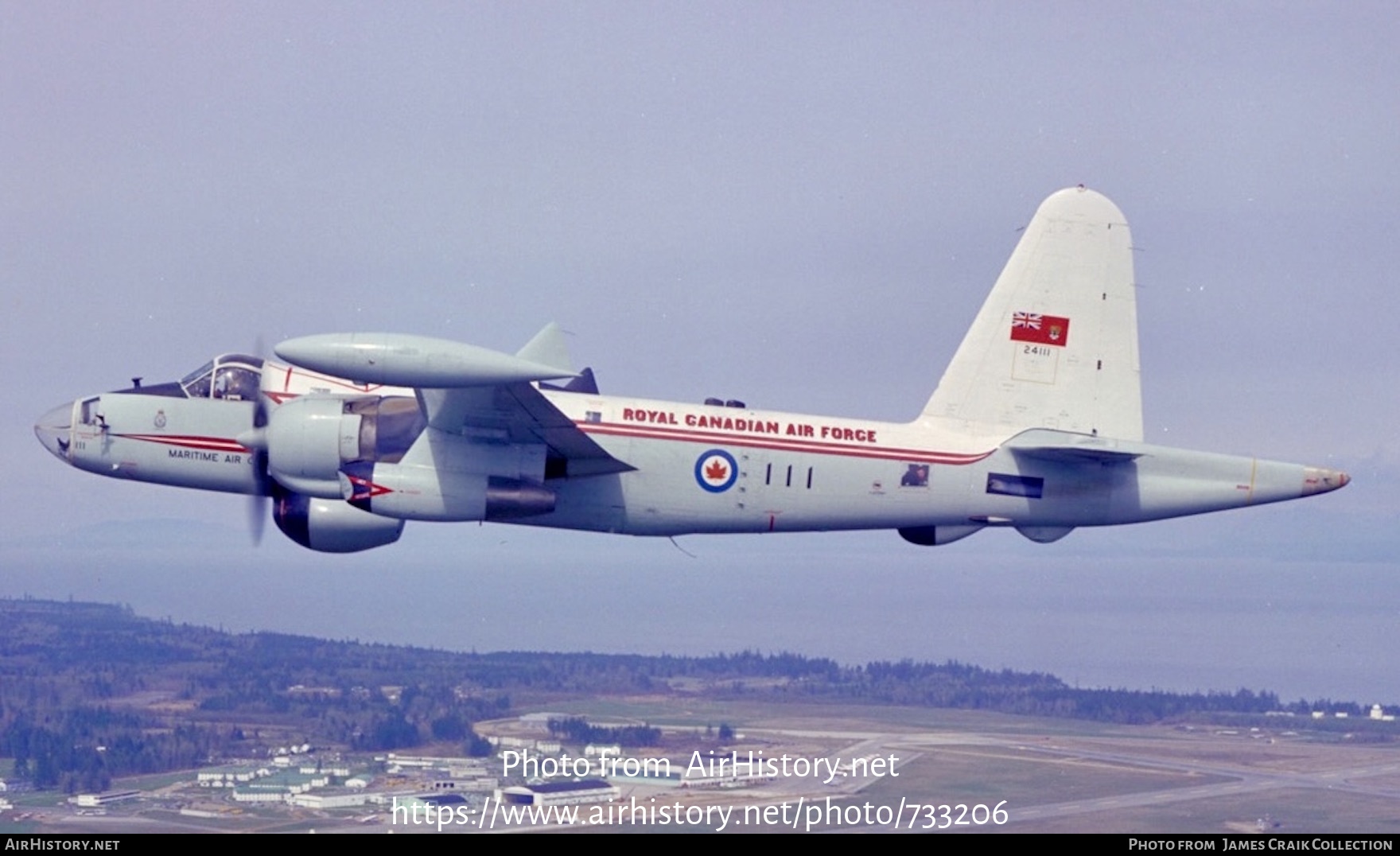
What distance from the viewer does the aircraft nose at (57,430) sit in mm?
27234

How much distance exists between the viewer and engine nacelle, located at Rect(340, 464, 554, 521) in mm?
24203

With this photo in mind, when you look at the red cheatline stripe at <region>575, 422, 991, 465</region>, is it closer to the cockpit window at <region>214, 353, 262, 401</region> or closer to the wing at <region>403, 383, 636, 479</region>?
the wing at <region>403, 383, 636, 479</region>

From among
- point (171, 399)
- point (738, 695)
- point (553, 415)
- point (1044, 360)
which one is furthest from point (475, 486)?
point (738, 695)

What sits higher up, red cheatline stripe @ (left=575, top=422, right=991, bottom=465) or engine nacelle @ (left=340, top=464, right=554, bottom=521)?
red cheatline stripe @ (left=575, top=422, right=991, bottom=465)

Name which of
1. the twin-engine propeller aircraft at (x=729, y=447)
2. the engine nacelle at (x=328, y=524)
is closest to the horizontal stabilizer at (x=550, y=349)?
the twin-engine propeller aircraft at (x=729, y=447)

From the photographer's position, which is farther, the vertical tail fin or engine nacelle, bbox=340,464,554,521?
the vertical tail fin

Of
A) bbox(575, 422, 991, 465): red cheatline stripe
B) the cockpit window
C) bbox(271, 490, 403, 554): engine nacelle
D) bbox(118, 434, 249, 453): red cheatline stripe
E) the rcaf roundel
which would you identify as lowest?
bbox(271, 490, 403, 554): engine nacelle

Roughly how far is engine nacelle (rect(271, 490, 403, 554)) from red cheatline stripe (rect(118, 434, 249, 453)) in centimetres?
109

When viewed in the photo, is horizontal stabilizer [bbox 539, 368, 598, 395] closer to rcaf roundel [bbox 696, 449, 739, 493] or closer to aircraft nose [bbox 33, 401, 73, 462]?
rcaf roundel [bbox 696, 449, 739, 493]

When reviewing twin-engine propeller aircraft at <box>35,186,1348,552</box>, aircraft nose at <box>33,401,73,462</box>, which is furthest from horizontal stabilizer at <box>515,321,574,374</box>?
aircraft nose at <box>33,401,73,462</box>

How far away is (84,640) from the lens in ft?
159

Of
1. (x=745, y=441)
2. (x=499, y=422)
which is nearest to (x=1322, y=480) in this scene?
(x=745, y=441)

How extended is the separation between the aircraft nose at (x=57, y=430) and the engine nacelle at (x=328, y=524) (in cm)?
392

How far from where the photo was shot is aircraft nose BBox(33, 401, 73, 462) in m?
27.2
